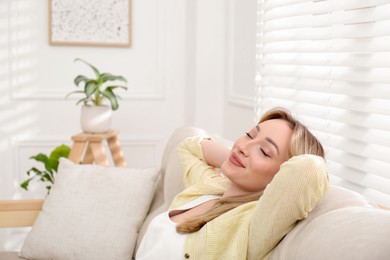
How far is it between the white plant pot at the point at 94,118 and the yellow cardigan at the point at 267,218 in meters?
1.94

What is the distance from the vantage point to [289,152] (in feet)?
5.71

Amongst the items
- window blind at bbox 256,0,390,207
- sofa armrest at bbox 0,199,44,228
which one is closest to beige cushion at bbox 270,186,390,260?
window blind at bbox 256,0,390,207

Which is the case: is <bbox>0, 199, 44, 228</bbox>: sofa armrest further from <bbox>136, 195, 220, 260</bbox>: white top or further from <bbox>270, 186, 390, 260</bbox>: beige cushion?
<bbox>270, 186, 390, 260</bbox>: beige cushion

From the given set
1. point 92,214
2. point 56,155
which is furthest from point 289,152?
point 56,155

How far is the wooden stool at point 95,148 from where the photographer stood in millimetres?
3619

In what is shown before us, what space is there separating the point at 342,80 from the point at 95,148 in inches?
67.6

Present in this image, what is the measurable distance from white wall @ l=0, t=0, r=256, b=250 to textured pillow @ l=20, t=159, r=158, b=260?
1.37 metres

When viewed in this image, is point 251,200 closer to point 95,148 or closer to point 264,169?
point 264,169

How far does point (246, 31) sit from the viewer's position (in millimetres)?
3768

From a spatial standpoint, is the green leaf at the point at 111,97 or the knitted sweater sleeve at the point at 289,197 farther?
the green leaf at the point at 111,97

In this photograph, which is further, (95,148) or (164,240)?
(95,148)

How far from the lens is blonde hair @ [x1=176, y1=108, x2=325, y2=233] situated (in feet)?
5.64

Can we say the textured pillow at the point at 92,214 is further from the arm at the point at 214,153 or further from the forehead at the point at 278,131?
the forehead at the point at 278,131

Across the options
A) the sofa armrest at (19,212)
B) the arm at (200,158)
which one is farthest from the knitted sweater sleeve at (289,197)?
the sofa armrest at (19,212)
